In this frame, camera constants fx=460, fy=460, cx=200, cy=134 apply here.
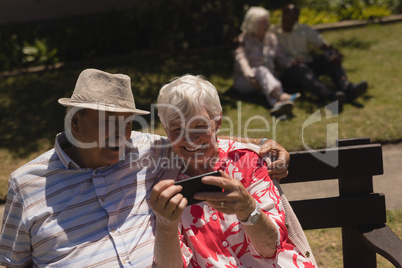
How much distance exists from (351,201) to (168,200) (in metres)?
1.37

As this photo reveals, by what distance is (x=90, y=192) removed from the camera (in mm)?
2586

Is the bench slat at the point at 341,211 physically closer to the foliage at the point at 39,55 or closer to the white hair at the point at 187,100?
the white hair at the point at 187,100

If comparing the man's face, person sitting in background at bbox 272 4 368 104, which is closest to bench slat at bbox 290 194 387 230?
the man's face

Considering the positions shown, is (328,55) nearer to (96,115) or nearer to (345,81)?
(345,81)

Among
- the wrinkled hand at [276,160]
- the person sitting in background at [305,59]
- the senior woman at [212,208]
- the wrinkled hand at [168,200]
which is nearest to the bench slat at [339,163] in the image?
the wrinkled hand at [276,160]

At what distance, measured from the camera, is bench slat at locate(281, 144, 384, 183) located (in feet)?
9.32

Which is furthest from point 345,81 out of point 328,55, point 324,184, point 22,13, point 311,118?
point 22,13

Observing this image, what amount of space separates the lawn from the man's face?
7.43 ft

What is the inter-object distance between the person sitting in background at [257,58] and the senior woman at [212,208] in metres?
4.31

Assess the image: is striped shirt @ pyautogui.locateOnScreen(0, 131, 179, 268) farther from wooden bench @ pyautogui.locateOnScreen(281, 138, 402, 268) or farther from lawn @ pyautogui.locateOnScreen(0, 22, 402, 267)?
lawn @ pyautogui.locateOnScreen(0, 22, 402, 267)

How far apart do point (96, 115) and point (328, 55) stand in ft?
19.1

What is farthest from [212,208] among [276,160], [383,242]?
[383,242]

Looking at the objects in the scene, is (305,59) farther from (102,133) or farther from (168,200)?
A: (168,200)

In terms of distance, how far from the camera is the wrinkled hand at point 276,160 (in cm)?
268
